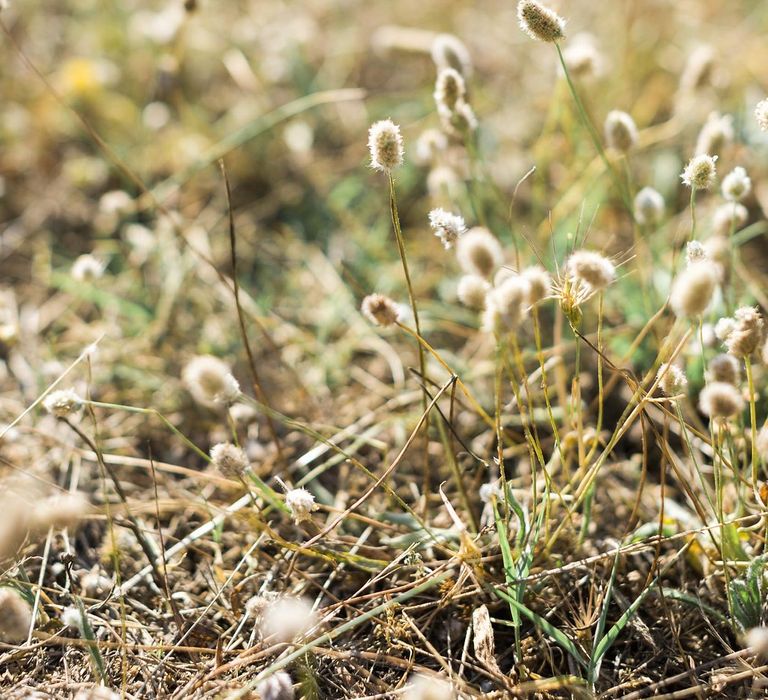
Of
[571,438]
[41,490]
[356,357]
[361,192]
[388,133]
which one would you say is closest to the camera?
[388,133]

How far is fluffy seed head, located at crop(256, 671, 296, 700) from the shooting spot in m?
1.24

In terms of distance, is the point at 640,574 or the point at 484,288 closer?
the point at 484,288

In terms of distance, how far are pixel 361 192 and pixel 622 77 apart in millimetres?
988

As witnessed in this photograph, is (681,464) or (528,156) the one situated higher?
(528,156)

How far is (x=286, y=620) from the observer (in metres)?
1.23

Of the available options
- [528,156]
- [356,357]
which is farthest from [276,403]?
[528,156]

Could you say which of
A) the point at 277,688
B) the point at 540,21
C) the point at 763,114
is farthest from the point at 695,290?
the point at 277,688

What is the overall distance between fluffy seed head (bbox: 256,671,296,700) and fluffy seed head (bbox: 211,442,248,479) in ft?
1.11

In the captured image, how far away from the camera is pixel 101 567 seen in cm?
158

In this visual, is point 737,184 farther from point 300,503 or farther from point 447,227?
point 300,503

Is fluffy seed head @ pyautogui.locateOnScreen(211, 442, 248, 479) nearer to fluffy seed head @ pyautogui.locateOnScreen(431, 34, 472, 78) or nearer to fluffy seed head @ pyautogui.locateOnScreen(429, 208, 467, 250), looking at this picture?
fluffy seed head @ pyautogui.locateOnScreen(429, 208, 467, 250)

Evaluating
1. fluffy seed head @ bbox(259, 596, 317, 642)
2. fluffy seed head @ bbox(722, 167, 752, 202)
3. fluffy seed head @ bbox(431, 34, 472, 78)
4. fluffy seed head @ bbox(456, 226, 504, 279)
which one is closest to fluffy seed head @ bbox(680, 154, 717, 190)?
fluffy seed head @ bbox(722, 167, 752, 202)

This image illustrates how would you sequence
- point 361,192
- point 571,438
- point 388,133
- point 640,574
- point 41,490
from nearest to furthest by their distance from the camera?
1. point 388,133
2. point 640,574
3. point 571,438
4. point 41,490
5. point 361,192

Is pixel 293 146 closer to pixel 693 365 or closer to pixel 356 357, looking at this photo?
pixel 356 357
